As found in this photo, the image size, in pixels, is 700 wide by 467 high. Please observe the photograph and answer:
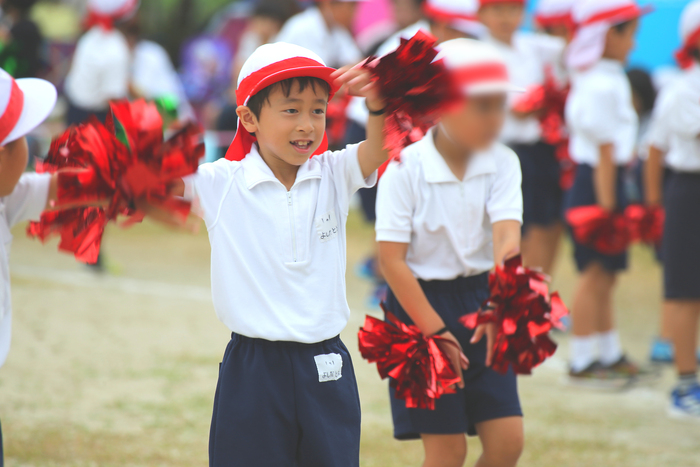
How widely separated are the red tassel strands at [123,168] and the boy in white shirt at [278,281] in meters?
0.22

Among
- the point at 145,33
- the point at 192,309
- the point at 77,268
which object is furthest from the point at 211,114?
the point at 192,309

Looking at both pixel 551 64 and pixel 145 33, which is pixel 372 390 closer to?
pixel 551 64

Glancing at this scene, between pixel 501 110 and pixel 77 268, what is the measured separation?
679cm

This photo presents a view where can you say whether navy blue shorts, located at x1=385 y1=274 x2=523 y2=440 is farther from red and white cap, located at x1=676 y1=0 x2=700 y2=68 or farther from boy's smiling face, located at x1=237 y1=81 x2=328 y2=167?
red and white cap, located at x1=676 y1=0 x2=700 y2=68

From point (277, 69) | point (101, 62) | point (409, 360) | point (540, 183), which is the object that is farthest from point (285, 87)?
point (101, 62)

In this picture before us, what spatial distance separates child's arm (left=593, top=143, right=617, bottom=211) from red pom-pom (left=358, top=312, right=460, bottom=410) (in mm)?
2395

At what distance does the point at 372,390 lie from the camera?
4.57 meters

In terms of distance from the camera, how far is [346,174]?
2.36m

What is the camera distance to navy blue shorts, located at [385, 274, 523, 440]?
2.70 metres

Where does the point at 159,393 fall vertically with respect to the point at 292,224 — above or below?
below

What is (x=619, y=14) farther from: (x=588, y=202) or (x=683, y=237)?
(x=683, y=237)

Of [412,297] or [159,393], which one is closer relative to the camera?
[412,297]

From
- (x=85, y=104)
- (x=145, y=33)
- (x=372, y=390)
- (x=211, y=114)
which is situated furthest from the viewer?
(x=145, y=33)

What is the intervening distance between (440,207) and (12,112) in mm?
1335
